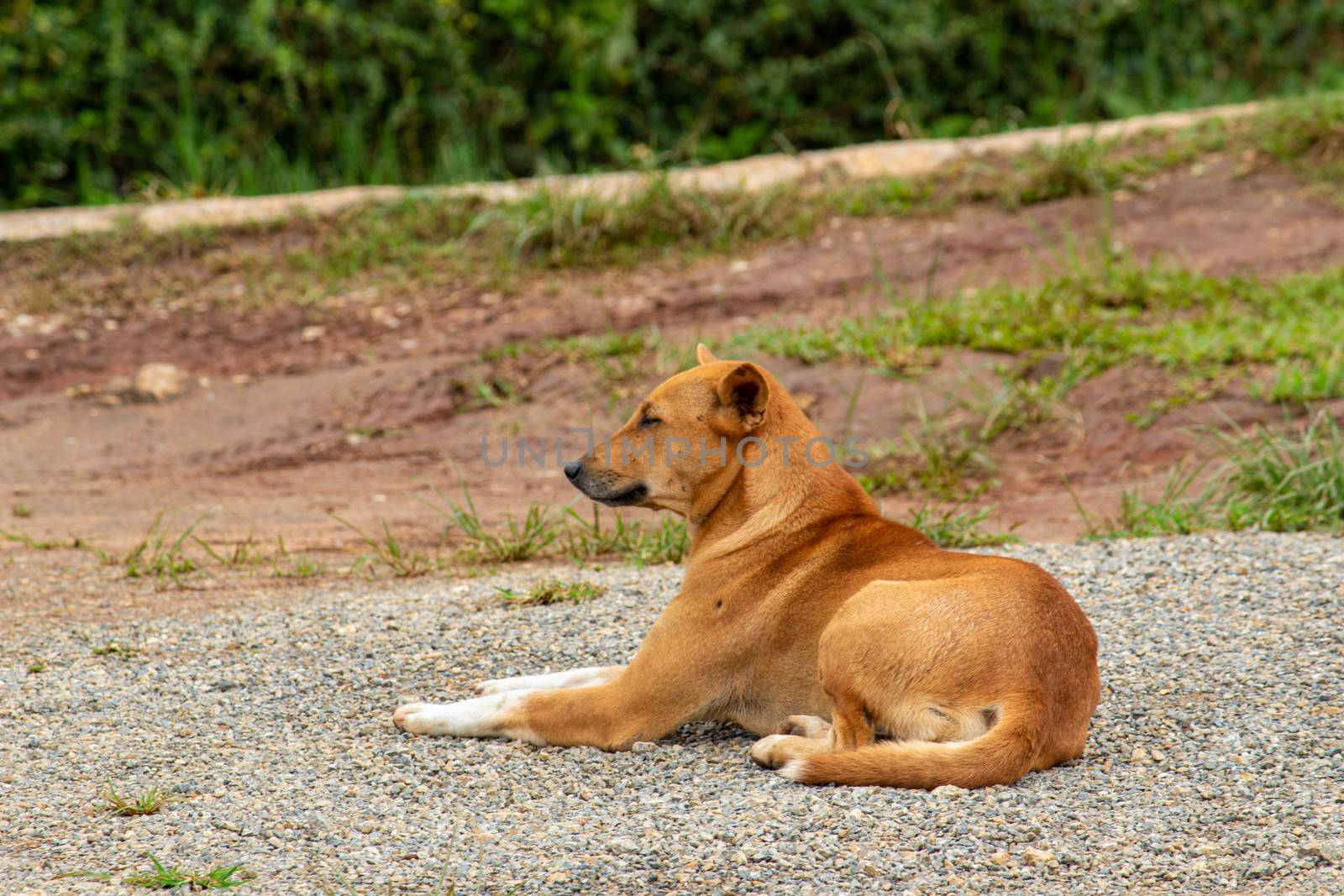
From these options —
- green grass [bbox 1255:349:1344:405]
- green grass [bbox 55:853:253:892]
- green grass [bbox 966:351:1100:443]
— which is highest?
green grass [bbox 1255:349:1344:405]

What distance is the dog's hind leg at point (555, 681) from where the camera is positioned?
468 centimetres

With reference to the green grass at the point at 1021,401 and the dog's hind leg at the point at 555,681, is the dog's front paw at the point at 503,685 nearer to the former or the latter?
the dog's hind leg at the point at 555,681

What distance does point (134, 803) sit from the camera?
383cm

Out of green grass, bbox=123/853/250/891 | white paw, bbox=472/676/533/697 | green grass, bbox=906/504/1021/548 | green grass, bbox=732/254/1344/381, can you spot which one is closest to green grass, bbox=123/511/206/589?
white paw, bbox=472/676/533/697

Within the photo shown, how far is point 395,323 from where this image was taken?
31.9 ft

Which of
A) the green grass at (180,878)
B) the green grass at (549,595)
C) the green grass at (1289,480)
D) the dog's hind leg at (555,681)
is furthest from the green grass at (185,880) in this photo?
the green grass at (1289,480)

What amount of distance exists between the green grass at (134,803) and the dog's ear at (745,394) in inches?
77.9

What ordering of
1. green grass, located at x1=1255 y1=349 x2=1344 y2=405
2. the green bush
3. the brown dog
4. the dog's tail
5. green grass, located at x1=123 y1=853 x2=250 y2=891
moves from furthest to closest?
the green bush → green grass, located at x1=1255 y1=349 x2=1344 y2=405 → the brown dog → the dog's tail → green grass, located at x1=123 y1=853 x2=250 y2=891

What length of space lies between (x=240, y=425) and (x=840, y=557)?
533 centimetres

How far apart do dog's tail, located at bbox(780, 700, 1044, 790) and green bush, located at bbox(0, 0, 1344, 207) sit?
7264 millimetres

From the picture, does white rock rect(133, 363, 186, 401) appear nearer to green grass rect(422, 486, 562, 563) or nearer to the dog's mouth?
green grass rect(422, 486, 562, 563)

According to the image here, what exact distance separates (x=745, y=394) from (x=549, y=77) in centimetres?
756

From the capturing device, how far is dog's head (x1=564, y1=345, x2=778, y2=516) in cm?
460

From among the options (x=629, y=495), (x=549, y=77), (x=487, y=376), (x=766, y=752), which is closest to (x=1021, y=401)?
(x=487, y=376)
